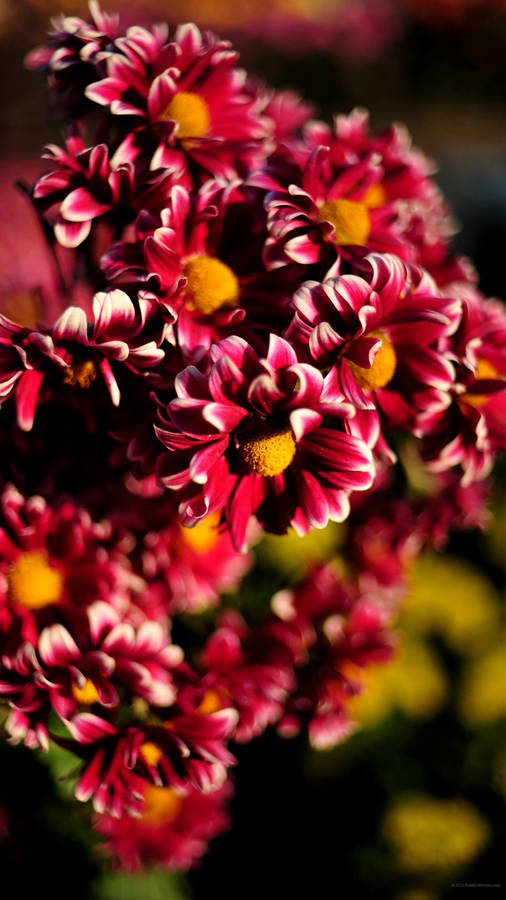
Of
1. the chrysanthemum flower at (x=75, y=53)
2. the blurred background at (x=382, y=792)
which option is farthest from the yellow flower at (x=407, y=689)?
the chrysanthemum flower at (x=75, y=53)

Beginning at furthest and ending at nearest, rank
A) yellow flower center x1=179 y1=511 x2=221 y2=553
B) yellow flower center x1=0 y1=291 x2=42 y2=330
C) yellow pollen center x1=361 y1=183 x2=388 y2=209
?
yellow flower center x1=0 y1=291 x2=42 y2=330, yellow flower center x1=179 y1=511 x2=221 y2=553, yellow pollen center x1=361 y1=183 x2=388 y2=209

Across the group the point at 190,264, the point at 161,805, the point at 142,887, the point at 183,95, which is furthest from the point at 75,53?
the point at 142,887

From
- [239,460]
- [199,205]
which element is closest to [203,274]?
[199,205]

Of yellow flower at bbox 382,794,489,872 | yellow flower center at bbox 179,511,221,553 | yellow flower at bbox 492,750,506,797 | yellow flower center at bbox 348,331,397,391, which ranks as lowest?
yellow flower at bbox 382,794,489,872

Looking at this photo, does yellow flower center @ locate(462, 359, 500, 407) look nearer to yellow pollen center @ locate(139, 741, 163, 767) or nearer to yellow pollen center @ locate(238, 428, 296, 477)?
yellow pollen center @ locate(238, 428, 296, 477)

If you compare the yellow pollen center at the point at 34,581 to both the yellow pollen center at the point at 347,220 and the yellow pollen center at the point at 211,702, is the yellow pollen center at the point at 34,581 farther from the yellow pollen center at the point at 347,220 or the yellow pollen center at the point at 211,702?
the yellow pollen center at the point at 347,220

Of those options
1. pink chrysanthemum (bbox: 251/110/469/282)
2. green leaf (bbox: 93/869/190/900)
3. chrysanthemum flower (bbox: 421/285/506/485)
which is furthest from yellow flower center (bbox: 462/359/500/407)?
green leaf (bbox: 93/869/190/900)
